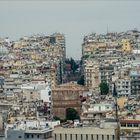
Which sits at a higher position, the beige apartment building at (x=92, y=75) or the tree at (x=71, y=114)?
the beige apartment building at (x=92, y=75)

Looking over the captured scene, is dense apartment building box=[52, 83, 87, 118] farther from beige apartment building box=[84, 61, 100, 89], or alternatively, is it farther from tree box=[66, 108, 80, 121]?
beige apartment building box=[84, 61, 100, 89]

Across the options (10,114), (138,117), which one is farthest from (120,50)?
(138,117)

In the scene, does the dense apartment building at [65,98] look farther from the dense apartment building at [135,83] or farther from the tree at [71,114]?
the dense apartment building at [135,83]

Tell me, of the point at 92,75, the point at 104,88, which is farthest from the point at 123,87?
the point at 92,75

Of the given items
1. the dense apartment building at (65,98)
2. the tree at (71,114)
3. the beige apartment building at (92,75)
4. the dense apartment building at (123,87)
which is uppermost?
the beige apartment building at (92,75)

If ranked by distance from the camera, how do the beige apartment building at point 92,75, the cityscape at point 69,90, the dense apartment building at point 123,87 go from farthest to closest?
1. the beige apartment building at point 92,75
2. the dense apartment building at point 123,87
3. the cityscape at point 69,90

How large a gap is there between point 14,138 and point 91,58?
3138cm

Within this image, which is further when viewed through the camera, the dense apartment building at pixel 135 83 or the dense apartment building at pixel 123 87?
the dense apartment building at pixel 135 83

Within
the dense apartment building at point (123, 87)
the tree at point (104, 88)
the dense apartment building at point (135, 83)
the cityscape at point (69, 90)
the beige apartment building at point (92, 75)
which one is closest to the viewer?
the cityscape at point (69, 90)

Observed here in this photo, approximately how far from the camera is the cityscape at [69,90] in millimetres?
35131

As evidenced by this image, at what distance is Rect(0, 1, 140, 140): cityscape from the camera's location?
3513 cm

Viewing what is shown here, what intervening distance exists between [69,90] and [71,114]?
5559 millimetres

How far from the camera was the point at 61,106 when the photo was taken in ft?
156

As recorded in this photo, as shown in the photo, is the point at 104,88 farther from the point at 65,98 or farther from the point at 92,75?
the point at 65,98
